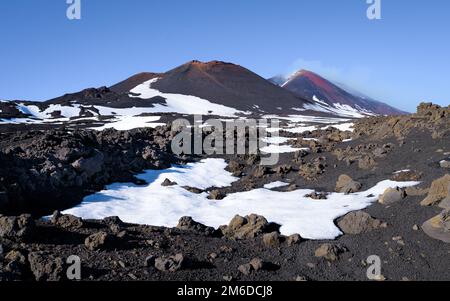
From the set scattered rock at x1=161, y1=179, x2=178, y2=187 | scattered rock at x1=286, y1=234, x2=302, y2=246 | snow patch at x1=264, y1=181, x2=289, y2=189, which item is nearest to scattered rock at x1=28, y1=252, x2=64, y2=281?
scattered rock at x1=286, y1=234, x2=302, y2=246

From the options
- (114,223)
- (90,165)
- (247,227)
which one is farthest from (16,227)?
(90,165)

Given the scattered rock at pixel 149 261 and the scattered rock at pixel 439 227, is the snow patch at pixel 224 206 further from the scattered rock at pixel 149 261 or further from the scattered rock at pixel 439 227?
the scattered rock at pixel 149 261

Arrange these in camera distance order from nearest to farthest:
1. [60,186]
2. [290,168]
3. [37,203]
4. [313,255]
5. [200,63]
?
[313,255] < [37,203] < [60,186] < [290,168] < [200,63]

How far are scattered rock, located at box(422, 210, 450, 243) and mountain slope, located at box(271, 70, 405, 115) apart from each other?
399 feet

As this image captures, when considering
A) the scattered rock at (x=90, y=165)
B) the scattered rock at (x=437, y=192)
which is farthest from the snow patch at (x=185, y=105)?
the scattered rock at (x=437, y=192)

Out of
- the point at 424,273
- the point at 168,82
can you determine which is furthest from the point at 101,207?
the point at 168,82

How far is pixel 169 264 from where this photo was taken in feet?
29.8

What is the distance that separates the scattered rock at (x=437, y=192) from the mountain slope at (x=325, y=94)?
11992cm

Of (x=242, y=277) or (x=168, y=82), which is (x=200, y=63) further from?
(x=242, y=277)

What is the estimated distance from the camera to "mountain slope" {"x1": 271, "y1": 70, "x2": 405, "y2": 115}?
447ft

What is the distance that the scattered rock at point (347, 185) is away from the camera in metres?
16.1
